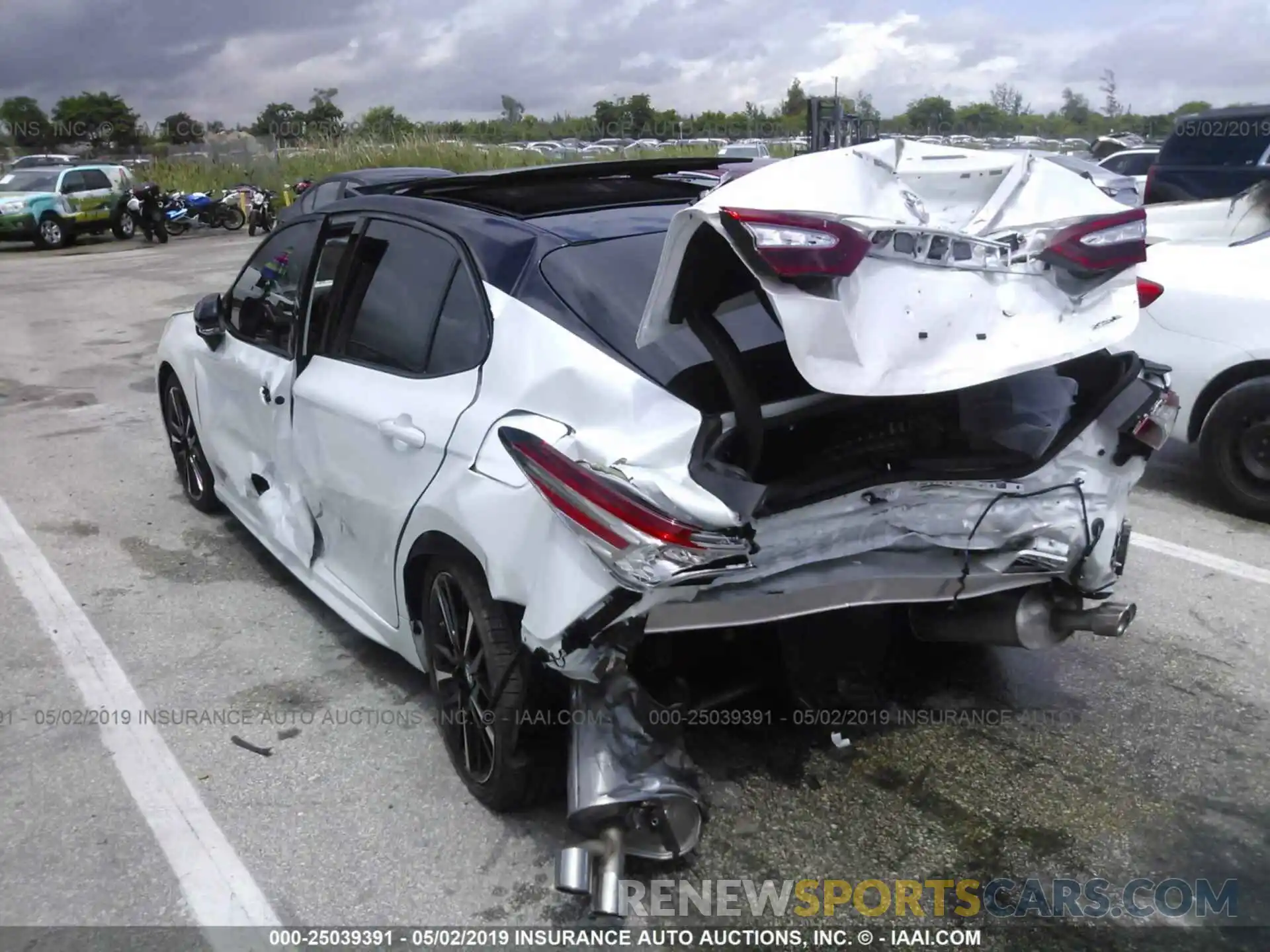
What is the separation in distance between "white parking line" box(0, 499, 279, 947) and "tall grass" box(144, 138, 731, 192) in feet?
103

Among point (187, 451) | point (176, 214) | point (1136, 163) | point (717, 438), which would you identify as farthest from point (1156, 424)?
point (176, 214)

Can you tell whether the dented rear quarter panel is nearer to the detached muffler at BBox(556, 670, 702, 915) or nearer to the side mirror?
the detached muffler at BBox(556, 670, 702, 915)

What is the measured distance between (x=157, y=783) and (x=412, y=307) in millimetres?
1766

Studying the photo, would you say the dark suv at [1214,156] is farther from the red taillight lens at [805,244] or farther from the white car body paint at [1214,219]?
the red taillight lens at [805,244]

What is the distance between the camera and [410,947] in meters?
2.75

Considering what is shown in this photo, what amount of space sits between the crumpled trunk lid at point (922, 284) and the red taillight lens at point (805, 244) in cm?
4

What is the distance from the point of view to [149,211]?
25.5m

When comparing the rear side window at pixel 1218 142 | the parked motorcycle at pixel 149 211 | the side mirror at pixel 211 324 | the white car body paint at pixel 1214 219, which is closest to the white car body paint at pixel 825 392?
the side mirror at pixel 211 324

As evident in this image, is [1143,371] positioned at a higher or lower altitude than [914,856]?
higher

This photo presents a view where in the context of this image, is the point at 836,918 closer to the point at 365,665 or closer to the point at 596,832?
the point at 596,832

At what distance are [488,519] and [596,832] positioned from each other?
865mm

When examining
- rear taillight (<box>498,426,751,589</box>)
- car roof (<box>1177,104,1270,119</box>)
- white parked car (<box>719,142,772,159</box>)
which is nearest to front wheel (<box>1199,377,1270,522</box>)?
rear taillight (<box>498,426,751,589</box>)

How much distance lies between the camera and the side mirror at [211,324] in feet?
16.3

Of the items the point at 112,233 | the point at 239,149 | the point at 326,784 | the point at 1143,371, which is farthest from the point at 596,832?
the point at 239,149
